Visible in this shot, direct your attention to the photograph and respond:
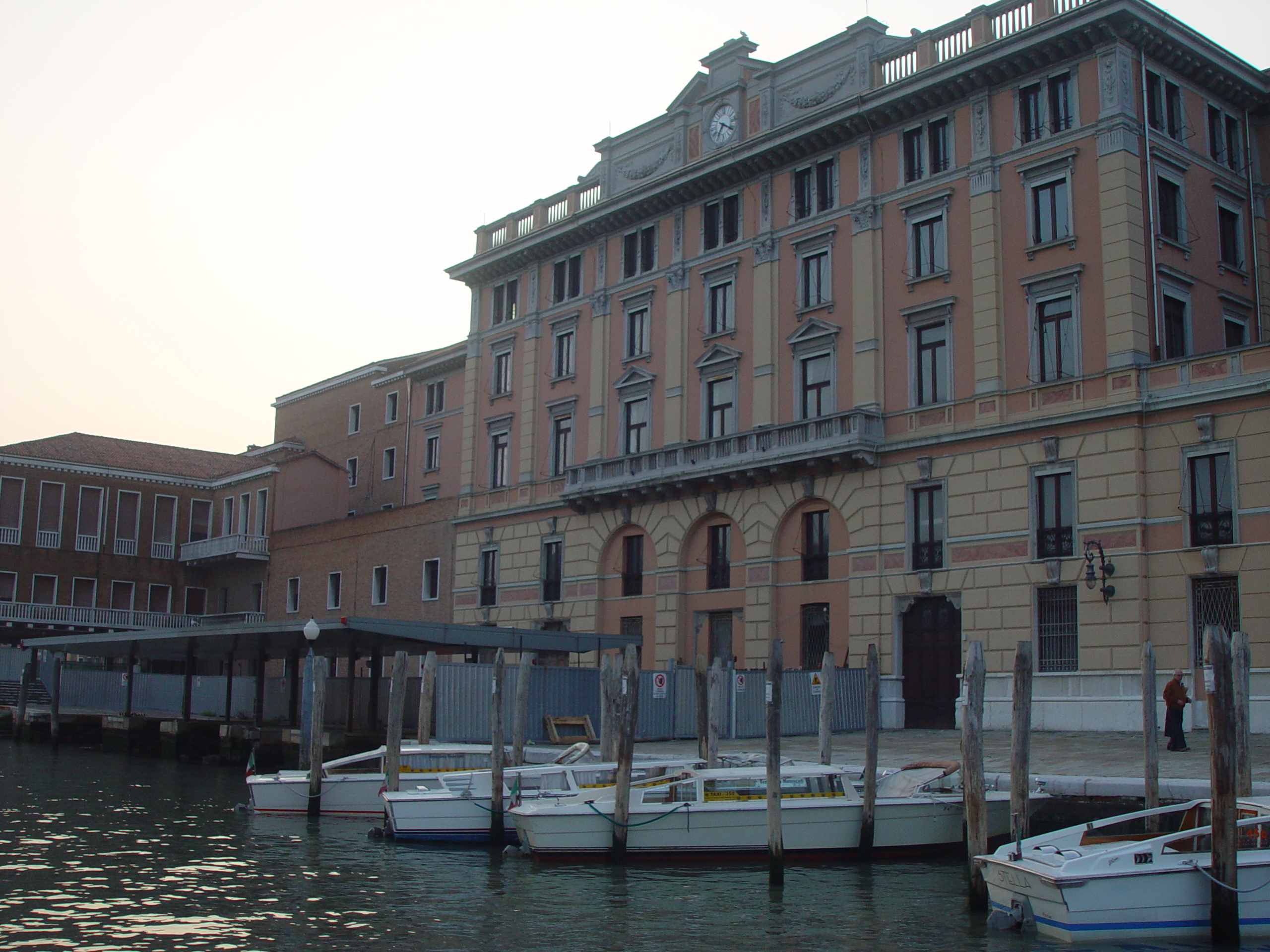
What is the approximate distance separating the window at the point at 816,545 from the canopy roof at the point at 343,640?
18.2ft

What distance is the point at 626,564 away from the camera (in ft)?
138

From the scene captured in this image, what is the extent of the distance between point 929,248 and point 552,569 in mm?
17042

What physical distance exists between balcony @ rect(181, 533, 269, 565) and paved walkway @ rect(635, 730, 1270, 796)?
34125mm

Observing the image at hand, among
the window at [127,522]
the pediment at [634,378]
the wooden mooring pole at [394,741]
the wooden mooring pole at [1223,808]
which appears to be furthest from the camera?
the window at [127,522]

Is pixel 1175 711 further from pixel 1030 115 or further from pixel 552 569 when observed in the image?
pixel 552 569

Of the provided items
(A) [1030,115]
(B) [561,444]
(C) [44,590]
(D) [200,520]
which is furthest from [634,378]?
(C) [44,590]

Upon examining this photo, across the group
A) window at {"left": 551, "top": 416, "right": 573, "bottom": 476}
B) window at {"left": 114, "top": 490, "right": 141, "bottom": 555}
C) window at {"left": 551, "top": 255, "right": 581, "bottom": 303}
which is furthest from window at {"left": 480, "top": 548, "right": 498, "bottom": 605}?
window at {"left": 114, "top": 490, "right": 141, "bottom": 555}

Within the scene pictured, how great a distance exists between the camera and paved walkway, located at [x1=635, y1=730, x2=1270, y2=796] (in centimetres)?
2167

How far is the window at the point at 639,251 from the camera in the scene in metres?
43.1

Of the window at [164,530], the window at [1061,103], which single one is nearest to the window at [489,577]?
the window at [1061,103]

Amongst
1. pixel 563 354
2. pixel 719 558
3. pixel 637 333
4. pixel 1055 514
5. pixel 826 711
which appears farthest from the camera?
pixel 563 354

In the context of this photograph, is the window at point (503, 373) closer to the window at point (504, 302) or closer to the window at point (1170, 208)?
the window at point (504, 302)

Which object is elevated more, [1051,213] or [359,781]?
[1051,213]

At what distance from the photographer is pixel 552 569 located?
146 ft
